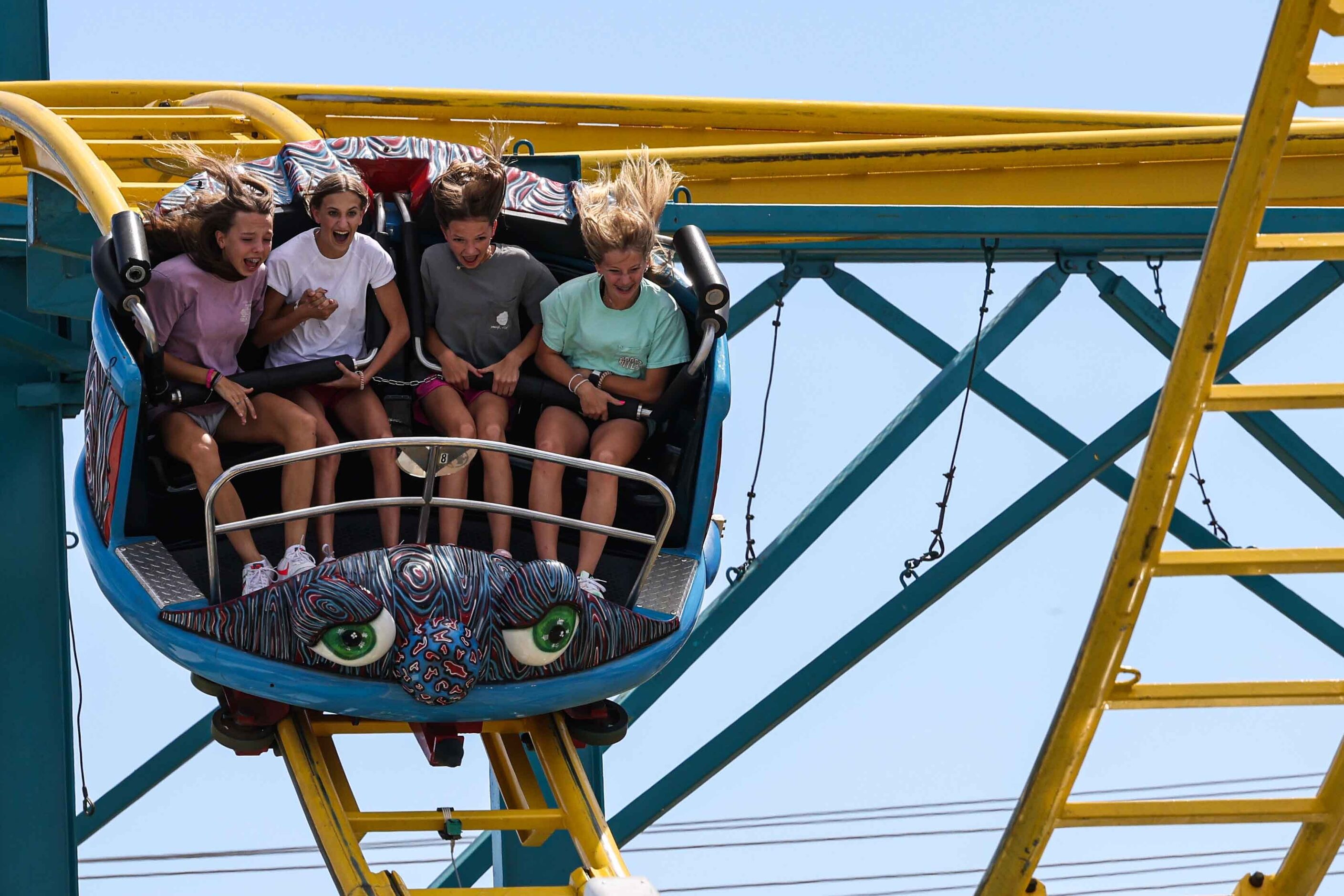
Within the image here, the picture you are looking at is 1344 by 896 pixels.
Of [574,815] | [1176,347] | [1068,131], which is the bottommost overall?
[574,815]

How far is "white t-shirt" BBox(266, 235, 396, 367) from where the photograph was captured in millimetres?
3727

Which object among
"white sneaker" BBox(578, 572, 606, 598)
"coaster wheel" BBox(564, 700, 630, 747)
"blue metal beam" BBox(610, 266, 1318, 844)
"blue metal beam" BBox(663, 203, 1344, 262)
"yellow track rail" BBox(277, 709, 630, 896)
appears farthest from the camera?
"blue metal beam" BBox(610, 266, 1318, 844)

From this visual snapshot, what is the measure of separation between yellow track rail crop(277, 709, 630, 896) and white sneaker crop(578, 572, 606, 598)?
0.95 feet

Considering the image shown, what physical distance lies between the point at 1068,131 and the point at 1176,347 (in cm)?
379

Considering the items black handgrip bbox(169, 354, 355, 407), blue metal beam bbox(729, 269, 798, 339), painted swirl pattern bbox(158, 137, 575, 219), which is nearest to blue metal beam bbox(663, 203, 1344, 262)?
blue metal beam bbox(729, 269, 798, 339)

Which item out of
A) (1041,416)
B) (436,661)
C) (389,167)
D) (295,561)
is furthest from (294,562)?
(1041,416)

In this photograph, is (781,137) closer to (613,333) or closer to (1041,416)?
(1041,416)

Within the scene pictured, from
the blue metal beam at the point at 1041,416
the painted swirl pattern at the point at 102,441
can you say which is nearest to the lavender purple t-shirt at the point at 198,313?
the painted swirl pattern at the point at 102,441

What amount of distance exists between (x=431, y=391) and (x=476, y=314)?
0.67 ft

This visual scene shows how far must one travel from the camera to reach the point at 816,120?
20.4 ft

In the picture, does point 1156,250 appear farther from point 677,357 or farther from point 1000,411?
point 677,357

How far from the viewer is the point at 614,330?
3.80 meters

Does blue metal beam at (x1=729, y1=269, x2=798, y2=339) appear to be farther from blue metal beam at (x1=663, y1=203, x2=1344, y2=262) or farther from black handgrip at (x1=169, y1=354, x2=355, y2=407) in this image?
black handgrip at (x1=169, y1=354, x2=355, y2=407)

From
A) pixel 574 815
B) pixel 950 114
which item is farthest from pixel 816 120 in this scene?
pixel 574 815
